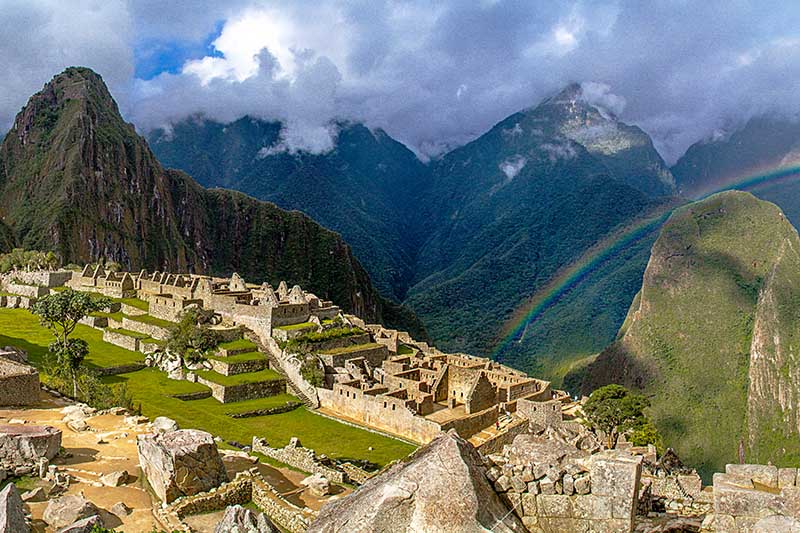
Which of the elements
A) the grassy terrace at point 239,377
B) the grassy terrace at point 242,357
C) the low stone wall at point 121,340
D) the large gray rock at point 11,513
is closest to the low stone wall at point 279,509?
the large gray rock at point 11,513

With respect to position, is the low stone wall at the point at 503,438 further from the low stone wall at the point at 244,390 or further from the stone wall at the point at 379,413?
the low stone wall at the point at 244,390

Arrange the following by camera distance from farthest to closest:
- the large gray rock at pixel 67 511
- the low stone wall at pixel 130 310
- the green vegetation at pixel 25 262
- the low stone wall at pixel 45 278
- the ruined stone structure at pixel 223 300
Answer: the green vegetation at pixel 25 262 → the low stone wall at pixel 45 278 → the low stone wall at pixel 130 310 → the ruined stone structure at pixel 223 300 → the large gray rock at pixel 67 511

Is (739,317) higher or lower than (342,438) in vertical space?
higher

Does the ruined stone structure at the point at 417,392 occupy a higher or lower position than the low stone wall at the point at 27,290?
lower

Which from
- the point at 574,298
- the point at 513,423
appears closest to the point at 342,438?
the point at 513,423

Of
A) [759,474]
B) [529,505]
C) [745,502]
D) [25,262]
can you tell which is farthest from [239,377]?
[25,262]

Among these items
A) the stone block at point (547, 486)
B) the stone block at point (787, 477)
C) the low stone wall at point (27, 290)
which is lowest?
the stone block at point (547, 486)

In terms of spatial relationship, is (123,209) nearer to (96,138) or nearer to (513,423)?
(96,138)
